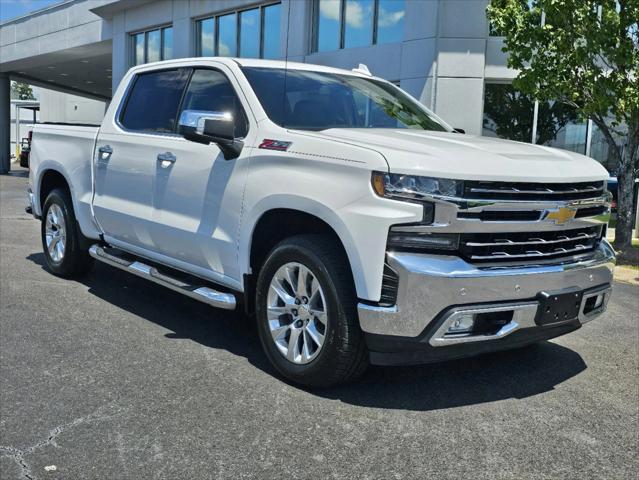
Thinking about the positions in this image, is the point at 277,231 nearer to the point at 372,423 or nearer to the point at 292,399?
the point at 292,399

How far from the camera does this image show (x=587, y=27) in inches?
395

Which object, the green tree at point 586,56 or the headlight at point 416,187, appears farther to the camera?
the green tree at point 586,56

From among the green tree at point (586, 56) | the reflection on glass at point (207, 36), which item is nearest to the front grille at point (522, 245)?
the green tree at point (586, 56)

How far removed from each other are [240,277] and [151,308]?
1730 mm

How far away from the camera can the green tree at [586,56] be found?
9.88 meters

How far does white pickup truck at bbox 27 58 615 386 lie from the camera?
11.1 ft

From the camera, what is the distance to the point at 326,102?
15.6ft

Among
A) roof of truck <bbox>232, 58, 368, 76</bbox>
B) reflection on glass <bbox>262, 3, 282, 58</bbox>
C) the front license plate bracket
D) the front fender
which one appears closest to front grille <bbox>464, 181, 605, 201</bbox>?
the front fender

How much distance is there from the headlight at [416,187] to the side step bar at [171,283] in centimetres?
145

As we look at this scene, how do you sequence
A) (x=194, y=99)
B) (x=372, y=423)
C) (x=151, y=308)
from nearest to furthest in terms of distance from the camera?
(x=372, y=423) → (x=194, y=99) → (x=151, y=308)

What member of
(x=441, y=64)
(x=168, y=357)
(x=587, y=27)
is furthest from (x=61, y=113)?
(x=168, y=357)

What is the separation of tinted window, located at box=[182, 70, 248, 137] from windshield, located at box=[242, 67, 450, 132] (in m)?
0.17

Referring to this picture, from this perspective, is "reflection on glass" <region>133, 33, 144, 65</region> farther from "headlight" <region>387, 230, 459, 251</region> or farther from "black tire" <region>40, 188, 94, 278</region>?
"headlight" <region>387, 230, 459, 251</region>

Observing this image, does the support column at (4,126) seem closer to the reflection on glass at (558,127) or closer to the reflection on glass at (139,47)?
the reflection on glass at (139,47)
